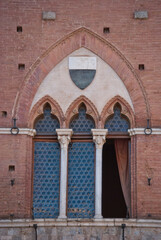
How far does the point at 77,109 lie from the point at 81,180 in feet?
6.00

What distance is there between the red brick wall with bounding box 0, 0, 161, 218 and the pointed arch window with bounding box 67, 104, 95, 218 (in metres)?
1.09

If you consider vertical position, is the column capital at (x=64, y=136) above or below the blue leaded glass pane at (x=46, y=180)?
above

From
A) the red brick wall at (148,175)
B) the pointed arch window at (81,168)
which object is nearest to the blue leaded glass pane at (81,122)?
the pointed arch window at (81,168)

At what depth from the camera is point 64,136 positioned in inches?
782

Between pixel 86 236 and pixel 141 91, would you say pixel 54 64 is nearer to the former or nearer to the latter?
pixel 141 91

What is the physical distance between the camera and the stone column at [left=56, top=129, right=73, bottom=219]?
19.4 m

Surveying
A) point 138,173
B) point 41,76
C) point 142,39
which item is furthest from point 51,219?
point 142,39

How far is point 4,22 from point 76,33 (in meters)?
1.91

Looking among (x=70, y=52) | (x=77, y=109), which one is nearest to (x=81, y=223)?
(x=77, y=109)

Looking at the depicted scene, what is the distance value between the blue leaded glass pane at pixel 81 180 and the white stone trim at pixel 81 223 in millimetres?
606

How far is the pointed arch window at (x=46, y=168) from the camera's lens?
19625 millimetres

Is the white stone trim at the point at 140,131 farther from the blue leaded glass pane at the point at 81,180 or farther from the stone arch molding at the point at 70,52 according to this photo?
the blue leaded glass pane at the point at 81,180

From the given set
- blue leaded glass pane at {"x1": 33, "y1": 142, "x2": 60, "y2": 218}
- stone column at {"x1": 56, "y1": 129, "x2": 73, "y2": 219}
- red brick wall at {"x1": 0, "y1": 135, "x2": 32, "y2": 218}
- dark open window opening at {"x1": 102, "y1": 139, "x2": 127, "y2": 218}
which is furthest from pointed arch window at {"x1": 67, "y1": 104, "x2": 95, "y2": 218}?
dark open window opening at {"x1": 102, "y1": 139, "x2": 127, "y2": 218}

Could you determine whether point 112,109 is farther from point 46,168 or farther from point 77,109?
point 46,168
